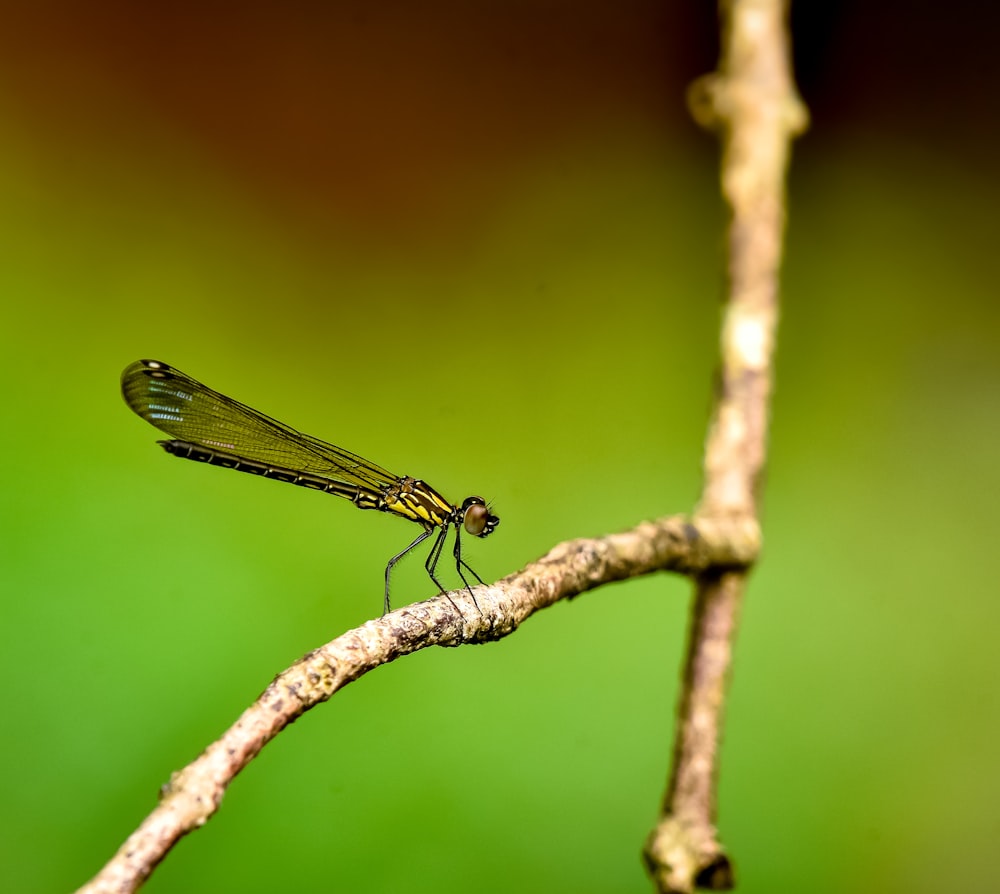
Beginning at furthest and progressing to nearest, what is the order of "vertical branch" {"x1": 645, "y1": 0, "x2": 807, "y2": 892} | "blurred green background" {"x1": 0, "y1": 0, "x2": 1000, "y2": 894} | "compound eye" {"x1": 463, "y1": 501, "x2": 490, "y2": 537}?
"blurred green background" {"x1": 0, "y1": 0, "x2": 1000, "y2": 894} < "compound eye" {"x1": 463, "y1": 501, "x2": 490, "y2": 537} < "vertical branch" {"x1": 645, "y1": 0, "x2": 807, "y2": 892}

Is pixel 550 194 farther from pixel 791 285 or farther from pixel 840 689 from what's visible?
pixel 840 689

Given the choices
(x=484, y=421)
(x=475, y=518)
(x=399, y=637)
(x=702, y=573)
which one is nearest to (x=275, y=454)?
(x=475, y=518)

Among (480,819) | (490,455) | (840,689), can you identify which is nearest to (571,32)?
(490,455)

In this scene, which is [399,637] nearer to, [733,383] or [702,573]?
[702,573]

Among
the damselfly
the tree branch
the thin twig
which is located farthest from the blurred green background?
the thin twig

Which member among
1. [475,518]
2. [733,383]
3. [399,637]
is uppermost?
[733,383]

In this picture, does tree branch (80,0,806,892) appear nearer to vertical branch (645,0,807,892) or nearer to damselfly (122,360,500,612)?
vertical branch (645,0,807,892)

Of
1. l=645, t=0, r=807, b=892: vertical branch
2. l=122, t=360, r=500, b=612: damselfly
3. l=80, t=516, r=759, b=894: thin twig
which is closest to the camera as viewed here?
l=80, t=516, r=759, b=894: thin twig
